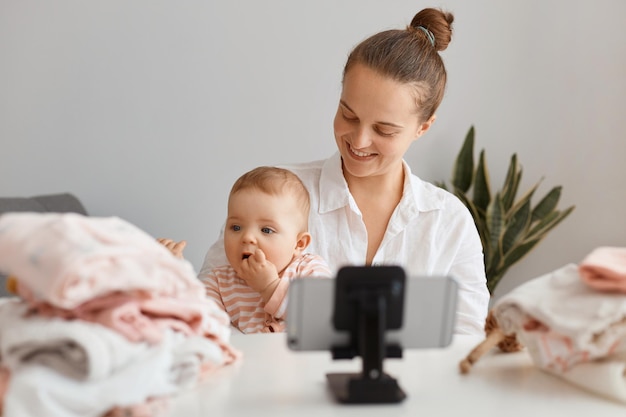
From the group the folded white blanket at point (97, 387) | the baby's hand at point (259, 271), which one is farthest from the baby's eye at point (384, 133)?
the folded white blanket at point (97, 387)

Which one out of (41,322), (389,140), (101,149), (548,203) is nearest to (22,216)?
(41,322)

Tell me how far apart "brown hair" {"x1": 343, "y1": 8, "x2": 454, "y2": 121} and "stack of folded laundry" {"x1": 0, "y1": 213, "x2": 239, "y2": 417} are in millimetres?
1187

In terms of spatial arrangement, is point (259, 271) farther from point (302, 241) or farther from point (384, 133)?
point (384, 133)

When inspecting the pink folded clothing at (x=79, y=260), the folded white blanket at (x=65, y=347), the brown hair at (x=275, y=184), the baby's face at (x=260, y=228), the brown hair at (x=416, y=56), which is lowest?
the baby's face at (x=260, y=228)

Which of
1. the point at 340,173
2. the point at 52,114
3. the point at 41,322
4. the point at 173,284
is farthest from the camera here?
the point at 52,114

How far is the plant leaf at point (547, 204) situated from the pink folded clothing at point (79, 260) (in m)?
2.72

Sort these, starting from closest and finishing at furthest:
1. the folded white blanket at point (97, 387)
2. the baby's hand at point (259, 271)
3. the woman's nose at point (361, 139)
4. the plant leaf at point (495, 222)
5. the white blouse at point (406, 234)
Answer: the folded white blanket at point (97, 387)
the baby's hand at point (259, 271)
the woman's nose at point (361, 139)
the white blouse at point (406, 234)
the plant leaf at point (495, 222)

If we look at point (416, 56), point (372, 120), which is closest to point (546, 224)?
point (416, 56)

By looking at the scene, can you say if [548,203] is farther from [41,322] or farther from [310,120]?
[41,322]

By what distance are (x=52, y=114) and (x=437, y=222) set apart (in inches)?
66.5

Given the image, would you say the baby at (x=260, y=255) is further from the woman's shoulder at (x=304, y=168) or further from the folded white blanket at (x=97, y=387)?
the folded white blanket at (x=97, y=387)

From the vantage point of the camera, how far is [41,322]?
86 cm

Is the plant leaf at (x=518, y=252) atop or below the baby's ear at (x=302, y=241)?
below

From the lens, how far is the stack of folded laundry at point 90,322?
0.84 meters
